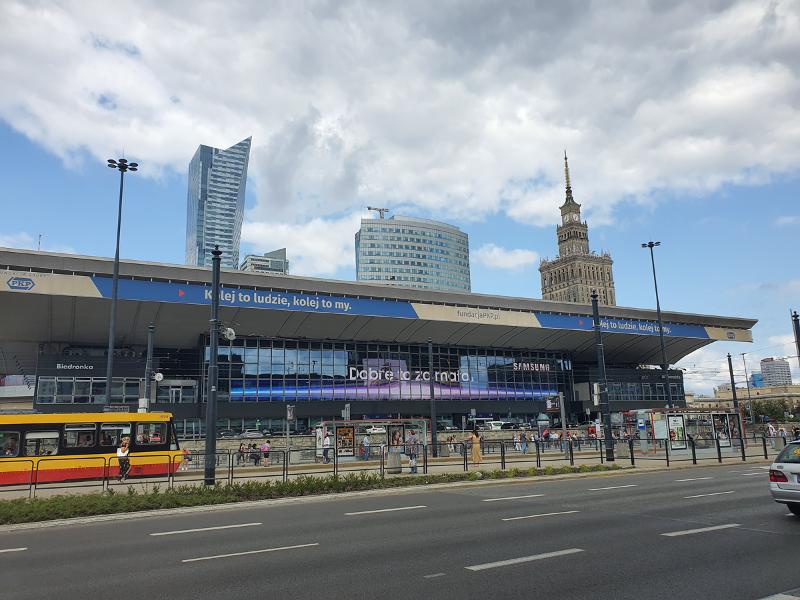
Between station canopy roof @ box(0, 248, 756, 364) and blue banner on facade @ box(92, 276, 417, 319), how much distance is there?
0.26 ft

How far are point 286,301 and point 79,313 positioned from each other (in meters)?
15.3

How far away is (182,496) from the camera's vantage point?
1666cm

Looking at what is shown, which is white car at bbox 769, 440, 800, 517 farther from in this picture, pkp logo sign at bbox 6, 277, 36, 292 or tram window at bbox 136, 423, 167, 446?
pkp logo sign at bbox 6, 277, 36, 292

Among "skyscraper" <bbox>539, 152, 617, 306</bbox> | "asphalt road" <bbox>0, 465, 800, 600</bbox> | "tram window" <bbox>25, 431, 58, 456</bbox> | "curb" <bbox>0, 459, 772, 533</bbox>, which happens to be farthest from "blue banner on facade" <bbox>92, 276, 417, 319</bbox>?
"skyscraper" <bbox>539, 152, 617, 306</bbox>

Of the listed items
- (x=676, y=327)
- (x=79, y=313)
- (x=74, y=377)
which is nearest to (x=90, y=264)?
(x=79, y=313)

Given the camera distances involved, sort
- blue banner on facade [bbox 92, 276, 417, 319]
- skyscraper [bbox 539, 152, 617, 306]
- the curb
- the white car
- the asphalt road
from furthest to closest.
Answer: skyscraper [bbox 539, 152, 617, 306], blue banner on facade [bbox 92, 276, 417, 319], the curb, the white car, the asphalt road

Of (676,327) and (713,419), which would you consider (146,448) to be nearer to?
(713,419)

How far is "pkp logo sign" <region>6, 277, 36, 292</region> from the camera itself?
40906 millimetres

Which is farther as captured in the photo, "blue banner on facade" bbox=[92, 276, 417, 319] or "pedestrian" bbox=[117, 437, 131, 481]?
"blue banner on facade" bbox=[92, 276, 417, 319]

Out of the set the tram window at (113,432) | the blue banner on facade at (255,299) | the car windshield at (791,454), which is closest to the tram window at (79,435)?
the tram window at (113,432)

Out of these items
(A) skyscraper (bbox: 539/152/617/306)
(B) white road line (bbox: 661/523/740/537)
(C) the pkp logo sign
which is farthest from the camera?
(A) skyscraper (bbox: 539/152/617/306)

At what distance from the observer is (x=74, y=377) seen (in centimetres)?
4788

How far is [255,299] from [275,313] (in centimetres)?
263

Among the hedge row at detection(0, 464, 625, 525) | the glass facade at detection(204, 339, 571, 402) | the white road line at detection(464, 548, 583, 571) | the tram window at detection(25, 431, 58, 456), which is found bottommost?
the white road line at detection(464, 548, 583, 571)
